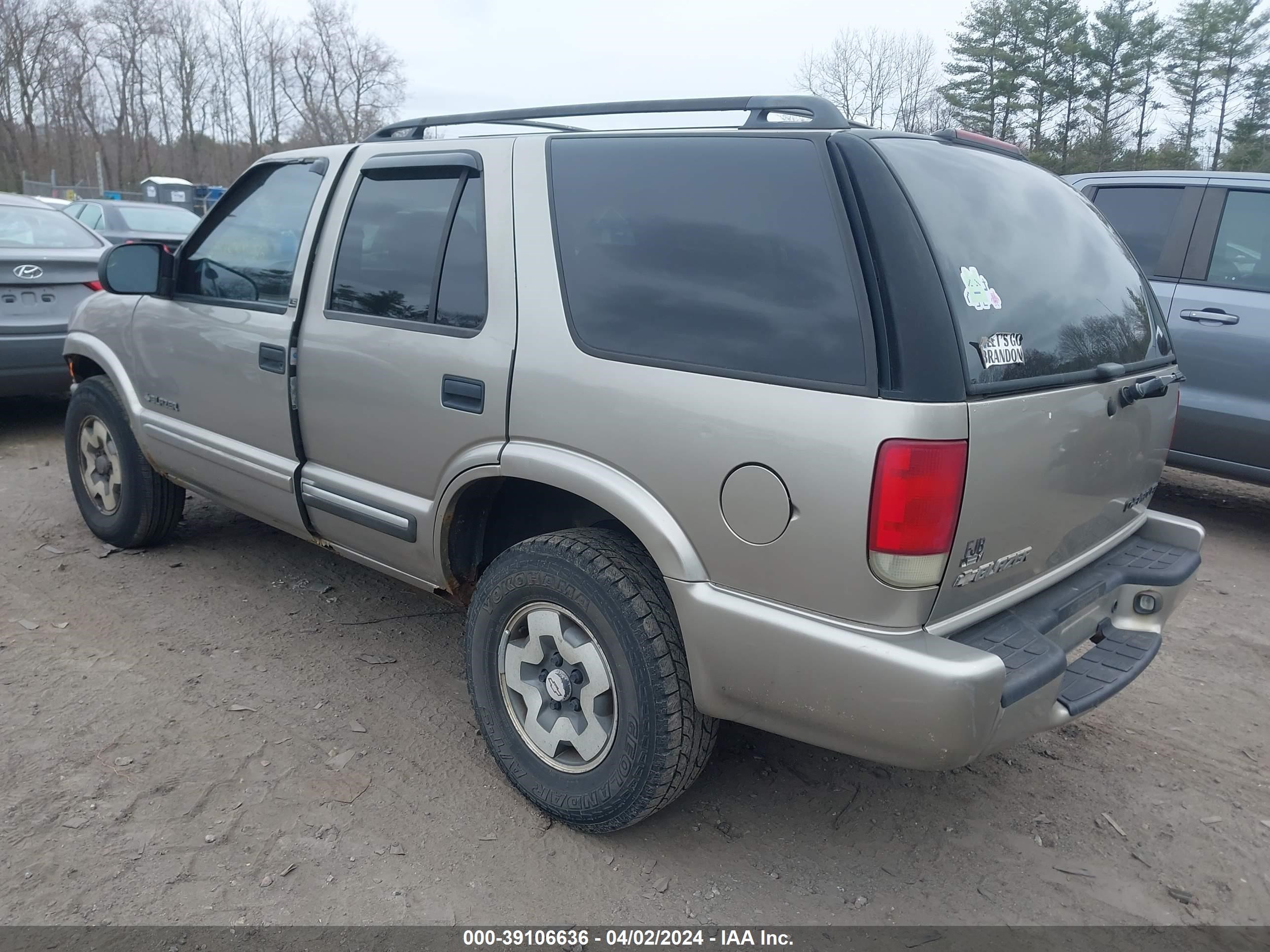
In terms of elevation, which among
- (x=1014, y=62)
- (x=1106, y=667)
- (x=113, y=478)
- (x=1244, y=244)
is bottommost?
(x=113, y=478)

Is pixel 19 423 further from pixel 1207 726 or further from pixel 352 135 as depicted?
pixel 352 135

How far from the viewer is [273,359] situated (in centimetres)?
340

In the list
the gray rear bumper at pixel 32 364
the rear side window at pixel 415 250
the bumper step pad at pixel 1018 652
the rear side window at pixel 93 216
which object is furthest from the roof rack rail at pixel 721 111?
the rear side window at pixel 93 216

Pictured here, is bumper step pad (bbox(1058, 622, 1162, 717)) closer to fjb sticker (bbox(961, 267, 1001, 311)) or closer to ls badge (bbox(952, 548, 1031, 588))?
ls badge (bbox(952, 548, 1031, 588))

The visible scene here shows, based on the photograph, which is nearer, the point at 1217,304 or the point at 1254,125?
the point at 1217,304

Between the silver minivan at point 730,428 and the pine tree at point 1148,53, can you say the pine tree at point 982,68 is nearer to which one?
the pine tree at point 1148,53

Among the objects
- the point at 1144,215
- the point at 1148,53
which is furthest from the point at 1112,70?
the point at 1144,215

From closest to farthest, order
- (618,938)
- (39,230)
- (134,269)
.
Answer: (618,938)
(134,269)
(39,230)

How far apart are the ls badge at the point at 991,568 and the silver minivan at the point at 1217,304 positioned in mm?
3644

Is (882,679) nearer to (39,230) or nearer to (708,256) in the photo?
(708,256)

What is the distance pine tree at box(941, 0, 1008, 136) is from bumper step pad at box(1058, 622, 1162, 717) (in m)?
26.8

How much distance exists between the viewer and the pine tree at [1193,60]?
1019 inches

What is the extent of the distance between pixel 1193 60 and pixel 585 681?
102 feet

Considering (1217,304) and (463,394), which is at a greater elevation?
(1217,304)
